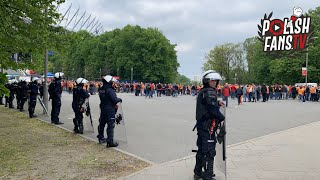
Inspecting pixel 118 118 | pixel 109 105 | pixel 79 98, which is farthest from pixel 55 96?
pixel 109 105

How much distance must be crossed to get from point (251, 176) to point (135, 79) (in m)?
75.7

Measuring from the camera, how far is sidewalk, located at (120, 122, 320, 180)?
6.71 m

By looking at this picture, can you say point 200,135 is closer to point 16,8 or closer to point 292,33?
point 16,8

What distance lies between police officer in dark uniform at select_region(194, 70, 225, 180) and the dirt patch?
1.58 metres

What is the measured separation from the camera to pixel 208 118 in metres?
6.26

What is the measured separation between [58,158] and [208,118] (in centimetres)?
379

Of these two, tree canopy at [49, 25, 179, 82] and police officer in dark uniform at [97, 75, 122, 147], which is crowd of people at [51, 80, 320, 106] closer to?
police officer in dark uniform at [97, 75, 122, 147]

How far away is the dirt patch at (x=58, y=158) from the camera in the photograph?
23.0 ft

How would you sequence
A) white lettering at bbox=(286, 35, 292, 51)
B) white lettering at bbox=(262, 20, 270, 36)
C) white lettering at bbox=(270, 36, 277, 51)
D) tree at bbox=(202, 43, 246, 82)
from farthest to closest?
tree at bbox=(202, 43, 246, 82) → white lettering at bbox=(262, 20, 270, 36) → white lettering at bbox=(270, 36, 277, 51) → white lettering at bbox=(286, 35, 292, 51)

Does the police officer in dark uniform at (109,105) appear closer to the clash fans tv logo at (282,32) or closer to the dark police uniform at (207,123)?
the dark police uniform at (207,123)

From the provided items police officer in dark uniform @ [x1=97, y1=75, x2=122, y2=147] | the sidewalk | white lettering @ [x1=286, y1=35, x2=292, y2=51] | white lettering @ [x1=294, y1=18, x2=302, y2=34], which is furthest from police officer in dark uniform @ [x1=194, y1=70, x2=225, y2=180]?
white lettering @ [x1=294, y1=18, x2=302, y2=34]

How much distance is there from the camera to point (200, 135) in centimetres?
633

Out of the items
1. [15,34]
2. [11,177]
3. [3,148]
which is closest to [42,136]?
[3,148]

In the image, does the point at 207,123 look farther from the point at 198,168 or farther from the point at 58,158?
the point at 58,158
